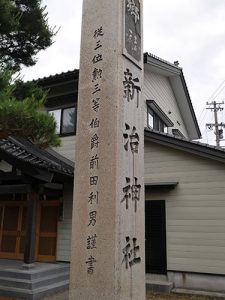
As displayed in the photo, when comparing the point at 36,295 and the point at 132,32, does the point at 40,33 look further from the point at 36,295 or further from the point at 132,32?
the point at 36,295

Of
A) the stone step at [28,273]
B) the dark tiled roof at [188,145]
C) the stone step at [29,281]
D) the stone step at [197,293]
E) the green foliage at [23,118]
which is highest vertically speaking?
the dark tiled roof at [188,145]

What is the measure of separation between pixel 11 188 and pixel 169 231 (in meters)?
4.59

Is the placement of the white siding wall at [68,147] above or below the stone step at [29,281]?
above

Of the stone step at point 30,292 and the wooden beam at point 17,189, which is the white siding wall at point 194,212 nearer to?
the stone step at point 30,292

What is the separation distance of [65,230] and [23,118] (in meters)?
5.94

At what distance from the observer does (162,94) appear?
13781 millimetres

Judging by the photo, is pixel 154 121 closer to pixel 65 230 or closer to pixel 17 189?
pixel 65 230

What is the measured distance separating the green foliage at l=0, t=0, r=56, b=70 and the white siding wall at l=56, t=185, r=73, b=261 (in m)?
4.73

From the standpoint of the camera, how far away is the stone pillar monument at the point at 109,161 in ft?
13.0

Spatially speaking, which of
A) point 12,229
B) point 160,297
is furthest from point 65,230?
point 160,297

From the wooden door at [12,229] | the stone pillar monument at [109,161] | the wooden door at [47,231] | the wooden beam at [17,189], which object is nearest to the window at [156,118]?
the wooden door at [47,231]

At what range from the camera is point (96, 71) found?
4.62m

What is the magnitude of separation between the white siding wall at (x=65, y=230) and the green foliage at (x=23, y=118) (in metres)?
4.61

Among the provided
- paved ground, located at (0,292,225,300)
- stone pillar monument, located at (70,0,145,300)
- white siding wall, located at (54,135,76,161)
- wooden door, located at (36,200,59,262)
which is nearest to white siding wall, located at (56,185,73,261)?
wooden door, located at (36,200,59,262)
